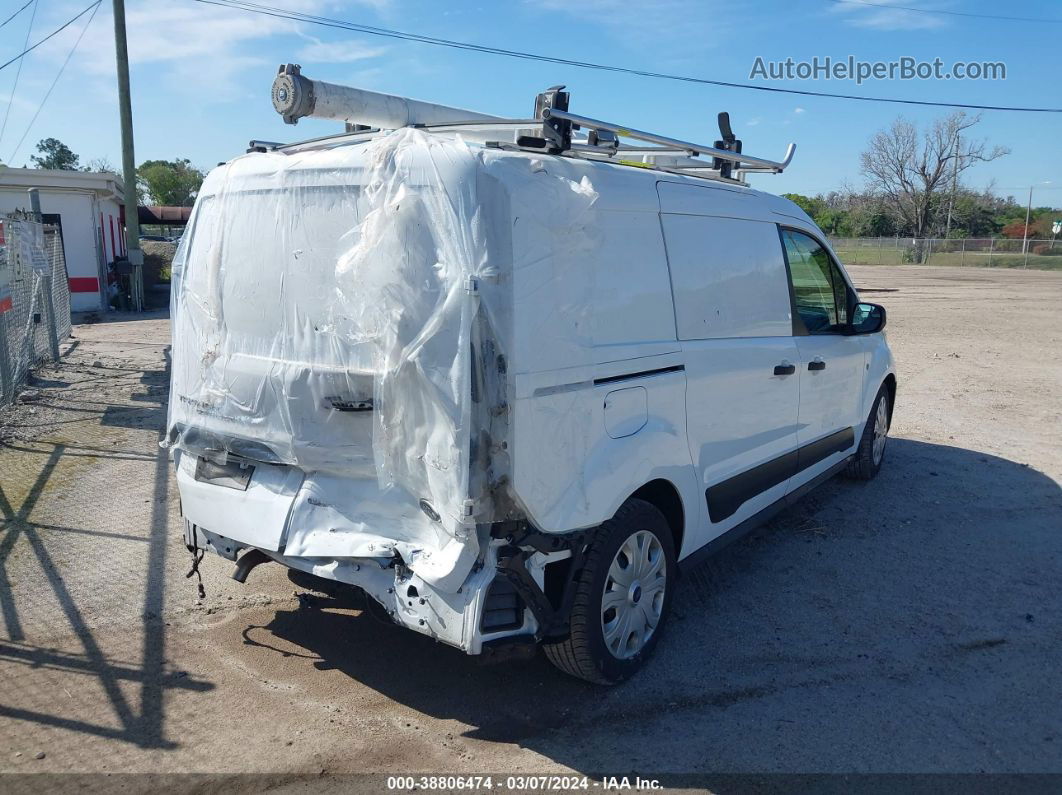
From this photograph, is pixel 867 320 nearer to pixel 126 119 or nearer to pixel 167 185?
pixel 126 119

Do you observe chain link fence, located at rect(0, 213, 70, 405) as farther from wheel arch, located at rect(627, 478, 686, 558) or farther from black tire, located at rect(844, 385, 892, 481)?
black tire, located at rect(844, 385, 892, 481)

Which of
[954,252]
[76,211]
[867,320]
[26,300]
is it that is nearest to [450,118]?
[867,320]

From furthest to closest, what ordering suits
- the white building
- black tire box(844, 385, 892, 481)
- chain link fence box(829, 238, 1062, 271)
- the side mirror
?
chain link fence box(829, 238, 1062, 271)
the white building
black tire box(844, 385, 892, 481)
the side mirror

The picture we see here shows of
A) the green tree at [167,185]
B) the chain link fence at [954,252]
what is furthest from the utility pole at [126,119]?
the green tree at [167,185]

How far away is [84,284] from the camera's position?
2152 centimetres

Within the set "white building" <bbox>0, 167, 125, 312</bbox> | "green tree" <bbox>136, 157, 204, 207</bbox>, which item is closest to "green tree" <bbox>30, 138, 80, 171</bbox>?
"green tree" <bbox>136, 157, 204, 207</bbox>

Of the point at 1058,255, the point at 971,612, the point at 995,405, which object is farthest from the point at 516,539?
the point at 1058,255

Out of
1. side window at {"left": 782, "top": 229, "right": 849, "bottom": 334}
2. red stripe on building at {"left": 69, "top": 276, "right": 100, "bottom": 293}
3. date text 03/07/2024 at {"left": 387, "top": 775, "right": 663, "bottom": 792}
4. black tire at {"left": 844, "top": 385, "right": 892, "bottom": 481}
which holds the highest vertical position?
side window at {"left": 782, "top": 229, "right": 849, "bottom": 334}

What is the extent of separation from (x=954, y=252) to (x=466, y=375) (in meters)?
57.2

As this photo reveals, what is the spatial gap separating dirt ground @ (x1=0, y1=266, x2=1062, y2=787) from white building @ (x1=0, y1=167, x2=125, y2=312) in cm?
1653

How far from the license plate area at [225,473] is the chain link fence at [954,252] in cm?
5130

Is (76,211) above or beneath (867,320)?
above

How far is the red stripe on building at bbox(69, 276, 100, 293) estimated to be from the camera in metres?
21.3

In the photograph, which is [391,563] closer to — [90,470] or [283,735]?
[283,735]
